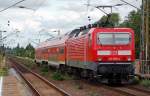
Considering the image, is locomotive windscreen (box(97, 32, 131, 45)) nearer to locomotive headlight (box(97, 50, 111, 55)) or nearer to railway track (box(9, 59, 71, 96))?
locomotive headlight (box(97, 50, 111, 55))

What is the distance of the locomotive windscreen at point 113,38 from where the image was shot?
1083 inches

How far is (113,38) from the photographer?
2767 centimetres

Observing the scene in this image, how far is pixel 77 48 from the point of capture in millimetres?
32438

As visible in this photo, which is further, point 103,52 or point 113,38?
point 113,38

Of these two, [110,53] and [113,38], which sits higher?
[113,38]

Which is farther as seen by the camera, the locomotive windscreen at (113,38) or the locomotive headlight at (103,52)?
the locomotive windscreen at (113,38)

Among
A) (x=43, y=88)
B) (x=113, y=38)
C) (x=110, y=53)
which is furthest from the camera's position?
(x=43, y=88)

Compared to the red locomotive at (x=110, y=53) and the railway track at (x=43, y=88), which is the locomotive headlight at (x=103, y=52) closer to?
the red locomotive at (x=110, y=53)

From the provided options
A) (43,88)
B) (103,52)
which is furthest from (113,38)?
(43,88)

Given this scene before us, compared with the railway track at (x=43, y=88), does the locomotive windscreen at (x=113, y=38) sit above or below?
above

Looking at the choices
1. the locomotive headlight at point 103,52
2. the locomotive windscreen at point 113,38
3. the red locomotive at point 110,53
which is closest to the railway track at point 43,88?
the red locomotive at point 110,53

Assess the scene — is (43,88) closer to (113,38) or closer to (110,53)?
(110,53)

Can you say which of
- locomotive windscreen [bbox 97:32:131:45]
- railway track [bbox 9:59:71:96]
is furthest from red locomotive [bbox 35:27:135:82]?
railway track [bbox 9:59:71:96]

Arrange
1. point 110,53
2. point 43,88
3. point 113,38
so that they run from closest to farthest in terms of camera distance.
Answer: point 110,53
point 113,38
point 43,88
